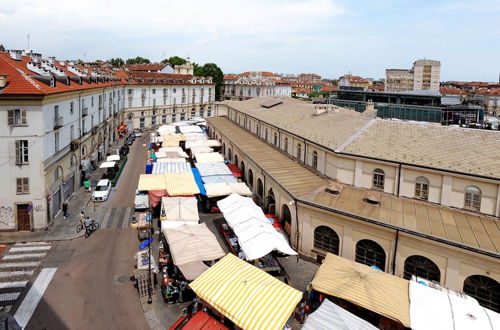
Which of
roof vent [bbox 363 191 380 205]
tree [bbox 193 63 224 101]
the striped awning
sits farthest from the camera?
tree [bbox 193 63 224 101]

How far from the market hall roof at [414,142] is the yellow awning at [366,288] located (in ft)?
28.9

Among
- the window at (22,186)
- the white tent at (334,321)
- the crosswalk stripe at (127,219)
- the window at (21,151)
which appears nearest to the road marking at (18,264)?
the window at (22,186)

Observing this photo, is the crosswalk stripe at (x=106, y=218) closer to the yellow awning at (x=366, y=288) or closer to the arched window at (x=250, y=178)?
the arched window at (x=250, y=178)

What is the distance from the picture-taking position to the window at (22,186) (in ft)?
92.9

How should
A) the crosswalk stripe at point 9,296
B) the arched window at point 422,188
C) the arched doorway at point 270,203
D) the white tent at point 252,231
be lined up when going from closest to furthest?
the crosswalk stripe at point 9,296
the white tent at point 252,231
the arched window at point 422,188
the arched doorway at point 270,203

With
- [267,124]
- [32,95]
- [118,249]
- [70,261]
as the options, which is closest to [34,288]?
[70,261]

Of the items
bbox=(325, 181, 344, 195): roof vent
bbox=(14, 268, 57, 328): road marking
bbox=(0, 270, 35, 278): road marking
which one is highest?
bbox=(325, 181, 344, 195): roof vent

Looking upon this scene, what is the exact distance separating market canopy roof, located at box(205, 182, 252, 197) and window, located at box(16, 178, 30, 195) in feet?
47.3

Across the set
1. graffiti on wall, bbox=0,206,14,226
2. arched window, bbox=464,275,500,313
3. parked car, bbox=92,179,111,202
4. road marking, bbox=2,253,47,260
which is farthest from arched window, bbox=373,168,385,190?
graffiti on wall, bbox=0,206,14,226

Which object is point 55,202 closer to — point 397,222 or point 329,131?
point 329,131

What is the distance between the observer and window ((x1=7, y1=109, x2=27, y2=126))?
27409mm

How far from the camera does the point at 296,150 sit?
3516 centimetres

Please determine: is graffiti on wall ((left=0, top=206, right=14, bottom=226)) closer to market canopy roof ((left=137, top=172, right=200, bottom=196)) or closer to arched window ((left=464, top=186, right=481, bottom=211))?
market canopy roof ((left=137, top=172, right=200, bottom=196))

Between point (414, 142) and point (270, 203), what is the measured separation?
13.0 meters
